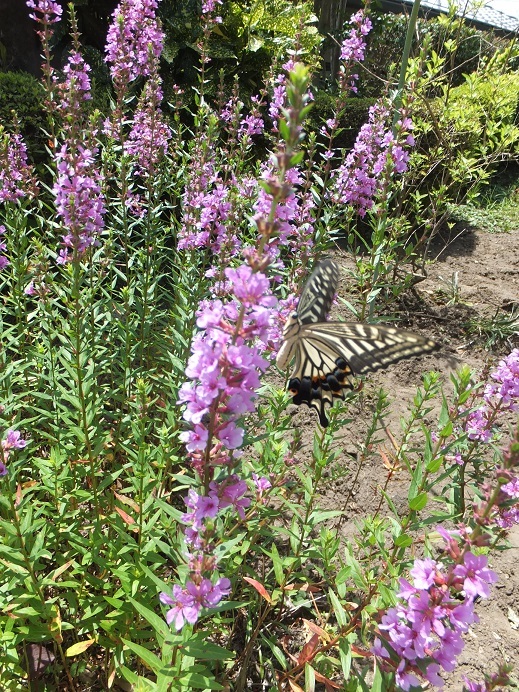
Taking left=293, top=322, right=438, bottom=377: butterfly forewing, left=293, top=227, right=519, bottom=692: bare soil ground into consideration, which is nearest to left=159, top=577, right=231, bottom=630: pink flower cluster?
left=293, top=322, right=438, bottom=377: butterfly forewing

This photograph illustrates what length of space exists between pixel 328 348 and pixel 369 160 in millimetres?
2374

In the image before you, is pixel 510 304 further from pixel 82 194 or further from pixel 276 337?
pixel 82 194

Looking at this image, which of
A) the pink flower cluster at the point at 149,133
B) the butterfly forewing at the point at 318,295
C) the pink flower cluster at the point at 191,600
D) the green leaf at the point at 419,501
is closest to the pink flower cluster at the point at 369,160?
the butterfly forewing at the point at 318,295

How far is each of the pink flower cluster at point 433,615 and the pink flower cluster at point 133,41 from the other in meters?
4.31

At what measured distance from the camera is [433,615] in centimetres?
178

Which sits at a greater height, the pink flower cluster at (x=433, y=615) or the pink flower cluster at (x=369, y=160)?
the pink flower cluster at (x=369, y=160)

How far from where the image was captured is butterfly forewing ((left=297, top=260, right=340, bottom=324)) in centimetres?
330

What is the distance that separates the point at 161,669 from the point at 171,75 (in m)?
9.09

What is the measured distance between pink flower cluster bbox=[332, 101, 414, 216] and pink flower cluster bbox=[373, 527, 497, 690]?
3128mm

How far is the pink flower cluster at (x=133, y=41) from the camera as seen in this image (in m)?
4.47

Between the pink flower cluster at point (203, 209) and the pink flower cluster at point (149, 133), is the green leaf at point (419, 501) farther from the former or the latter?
the pink flower cluster at point (149, 133)

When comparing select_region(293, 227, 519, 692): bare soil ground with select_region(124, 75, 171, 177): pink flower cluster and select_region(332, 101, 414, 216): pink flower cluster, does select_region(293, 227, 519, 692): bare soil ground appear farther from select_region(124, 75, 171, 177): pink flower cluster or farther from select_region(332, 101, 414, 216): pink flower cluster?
select_region(124, 75, 171, 177): pink flower cluster

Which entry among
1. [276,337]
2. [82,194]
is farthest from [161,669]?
[82,194]

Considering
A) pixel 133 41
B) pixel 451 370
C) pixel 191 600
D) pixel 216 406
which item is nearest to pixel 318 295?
pixel 216 406
